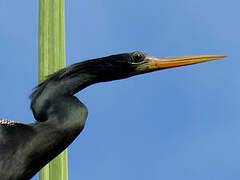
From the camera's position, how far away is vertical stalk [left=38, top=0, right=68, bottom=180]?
5520mm

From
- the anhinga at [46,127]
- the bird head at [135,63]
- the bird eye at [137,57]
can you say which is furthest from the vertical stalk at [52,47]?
the bird eye at [137,57]

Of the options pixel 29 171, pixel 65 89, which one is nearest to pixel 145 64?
pixel 65 89

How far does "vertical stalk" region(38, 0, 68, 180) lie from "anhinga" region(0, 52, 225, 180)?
0.71ft

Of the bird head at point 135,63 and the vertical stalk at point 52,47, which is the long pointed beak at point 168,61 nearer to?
the bird head at point 135,63

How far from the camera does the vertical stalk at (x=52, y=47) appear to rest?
18.1 ft

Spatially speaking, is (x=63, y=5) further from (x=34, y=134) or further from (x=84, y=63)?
(x=34, y=134)

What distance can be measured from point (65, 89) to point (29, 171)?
1.94ft

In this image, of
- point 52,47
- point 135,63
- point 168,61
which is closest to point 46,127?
point 52,47

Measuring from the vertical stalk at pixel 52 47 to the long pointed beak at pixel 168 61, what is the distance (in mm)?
593

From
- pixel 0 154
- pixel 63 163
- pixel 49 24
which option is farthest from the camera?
pixel 49 24

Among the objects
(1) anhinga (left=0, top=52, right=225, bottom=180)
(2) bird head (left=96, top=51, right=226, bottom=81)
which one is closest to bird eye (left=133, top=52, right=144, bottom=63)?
(2) bird head (left=96, top=51, right=226, bottom=81)

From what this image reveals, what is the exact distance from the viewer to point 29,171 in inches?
206

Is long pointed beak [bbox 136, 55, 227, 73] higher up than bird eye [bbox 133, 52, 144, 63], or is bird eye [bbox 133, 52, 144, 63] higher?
bird eye [bbox 133, 52, 144, 63]

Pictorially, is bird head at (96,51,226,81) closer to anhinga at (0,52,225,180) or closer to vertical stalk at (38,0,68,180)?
anhinga at (0,52,225,180)
